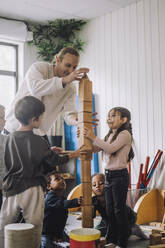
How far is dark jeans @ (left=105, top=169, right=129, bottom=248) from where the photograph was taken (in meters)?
2.54

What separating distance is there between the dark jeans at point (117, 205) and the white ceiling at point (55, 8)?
2.36 m

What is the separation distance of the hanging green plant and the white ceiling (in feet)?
0.44

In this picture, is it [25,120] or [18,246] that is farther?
[25,120]

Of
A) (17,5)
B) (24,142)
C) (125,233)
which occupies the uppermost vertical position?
(17,5)

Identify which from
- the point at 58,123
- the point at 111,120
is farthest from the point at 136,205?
the point at 58,123

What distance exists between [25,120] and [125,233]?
1105mm

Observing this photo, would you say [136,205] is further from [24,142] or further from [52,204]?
[24,142]

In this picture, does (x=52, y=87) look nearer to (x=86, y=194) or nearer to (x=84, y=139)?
(x=84, y=139)

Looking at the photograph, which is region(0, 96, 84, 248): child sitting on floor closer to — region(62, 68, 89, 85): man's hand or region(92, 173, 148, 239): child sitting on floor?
region(62, 68, 89, 85): man's hand

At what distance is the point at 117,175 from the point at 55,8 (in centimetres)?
258

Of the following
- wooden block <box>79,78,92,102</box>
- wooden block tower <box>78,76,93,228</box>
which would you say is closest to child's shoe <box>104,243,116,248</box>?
wooden block tower <box>78,76,93,228</box>

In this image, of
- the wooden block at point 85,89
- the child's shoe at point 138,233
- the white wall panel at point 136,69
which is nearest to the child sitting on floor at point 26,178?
the wooden block at point 85,89

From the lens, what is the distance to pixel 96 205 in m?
2.82

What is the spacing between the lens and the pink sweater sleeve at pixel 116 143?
101 inches
